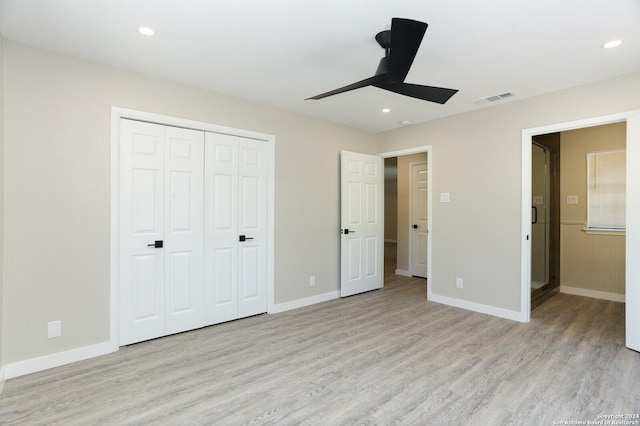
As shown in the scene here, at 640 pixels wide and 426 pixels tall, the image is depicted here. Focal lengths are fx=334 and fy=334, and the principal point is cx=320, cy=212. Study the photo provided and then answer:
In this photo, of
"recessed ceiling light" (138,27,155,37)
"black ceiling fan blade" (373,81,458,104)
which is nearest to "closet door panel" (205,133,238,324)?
"recessed ceiling light" (138,27,155,37)

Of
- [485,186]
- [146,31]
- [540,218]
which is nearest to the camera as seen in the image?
[146,31]

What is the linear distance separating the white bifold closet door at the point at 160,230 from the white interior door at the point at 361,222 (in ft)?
6.67

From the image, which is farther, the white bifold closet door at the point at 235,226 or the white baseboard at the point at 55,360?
the white bifold closet door at the point at 235,226

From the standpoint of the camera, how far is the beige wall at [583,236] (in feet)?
14.8

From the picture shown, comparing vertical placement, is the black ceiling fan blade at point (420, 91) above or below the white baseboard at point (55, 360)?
above

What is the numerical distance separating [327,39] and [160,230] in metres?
2.28

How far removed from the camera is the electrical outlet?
104 inches

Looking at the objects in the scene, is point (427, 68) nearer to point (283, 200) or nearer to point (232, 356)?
point (283, 200)

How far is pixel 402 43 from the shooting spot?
1968 mm

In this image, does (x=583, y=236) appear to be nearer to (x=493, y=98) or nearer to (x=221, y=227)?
(x=493, y=98)

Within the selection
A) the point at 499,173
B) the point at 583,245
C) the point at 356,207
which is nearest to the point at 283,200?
the point at 356,207

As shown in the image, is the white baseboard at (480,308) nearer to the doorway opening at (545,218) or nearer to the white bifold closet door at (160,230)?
the doorway opening at (545,218)

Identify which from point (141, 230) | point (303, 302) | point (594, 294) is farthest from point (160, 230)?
point (594, 294)

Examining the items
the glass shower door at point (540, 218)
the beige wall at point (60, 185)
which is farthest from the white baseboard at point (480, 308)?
the beige wall at point (60, 185)
